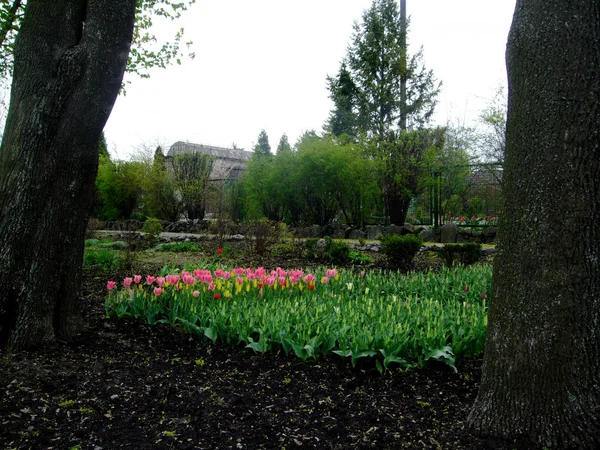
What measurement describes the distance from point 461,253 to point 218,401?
18.1 ft

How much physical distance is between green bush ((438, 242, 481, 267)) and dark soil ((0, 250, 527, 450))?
4248mm

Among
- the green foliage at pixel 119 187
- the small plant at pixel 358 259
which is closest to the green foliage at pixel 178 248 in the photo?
the small plant at pixel 358 259

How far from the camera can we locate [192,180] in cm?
1542

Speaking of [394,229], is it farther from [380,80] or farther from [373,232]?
[380,80]

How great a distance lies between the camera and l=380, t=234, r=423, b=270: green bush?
22.6 feet

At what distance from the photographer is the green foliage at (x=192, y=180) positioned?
605 inches

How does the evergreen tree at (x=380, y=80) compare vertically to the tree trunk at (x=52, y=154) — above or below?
above

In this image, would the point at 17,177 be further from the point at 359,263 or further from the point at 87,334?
the point at 359,263

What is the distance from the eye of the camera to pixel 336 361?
9.57 ft

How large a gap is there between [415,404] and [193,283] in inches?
90.3

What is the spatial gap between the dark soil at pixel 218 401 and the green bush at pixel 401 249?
13.2 feet

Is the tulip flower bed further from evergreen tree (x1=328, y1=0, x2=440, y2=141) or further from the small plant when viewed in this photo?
evergreen tree (x1=328, y1=0, x2=440, y2=141)

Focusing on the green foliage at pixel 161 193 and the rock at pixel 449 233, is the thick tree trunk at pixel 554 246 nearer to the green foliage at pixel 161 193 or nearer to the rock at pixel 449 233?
the rock at pixel 449 233

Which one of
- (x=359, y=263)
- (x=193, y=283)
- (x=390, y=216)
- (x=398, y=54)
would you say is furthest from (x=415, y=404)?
(x=398, y=54)
